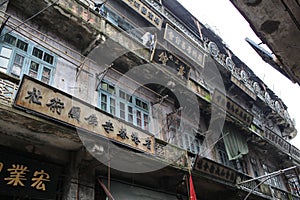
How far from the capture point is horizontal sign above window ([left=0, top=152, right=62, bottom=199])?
5.45 meters

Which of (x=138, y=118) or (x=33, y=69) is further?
(x=138, y=118)

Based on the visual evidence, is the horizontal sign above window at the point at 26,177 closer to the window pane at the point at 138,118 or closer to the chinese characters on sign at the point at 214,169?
the window pane at the point at 138,118

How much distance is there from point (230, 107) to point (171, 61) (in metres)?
4.09

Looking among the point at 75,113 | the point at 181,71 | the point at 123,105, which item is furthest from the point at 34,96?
the point at 181,71

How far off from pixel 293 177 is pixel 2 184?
17843mm

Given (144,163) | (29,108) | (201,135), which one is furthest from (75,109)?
(201,135)

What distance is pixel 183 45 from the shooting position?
39.2 feet

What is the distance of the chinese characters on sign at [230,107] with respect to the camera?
12.1 m

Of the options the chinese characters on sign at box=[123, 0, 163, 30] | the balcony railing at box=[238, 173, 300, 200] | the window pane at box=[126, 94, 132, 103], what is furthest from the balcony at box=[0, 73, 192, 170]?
the balcony railing at box=[238, 173, 300, 200]

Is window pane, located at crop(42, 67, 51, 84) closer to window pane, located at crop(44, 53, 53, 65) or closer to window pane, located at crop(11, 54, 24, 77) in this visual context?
window pane, located at crop(44, 53, 53, 65)

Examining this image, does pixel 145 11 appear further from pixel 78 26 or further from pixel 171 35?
pixel 78 26

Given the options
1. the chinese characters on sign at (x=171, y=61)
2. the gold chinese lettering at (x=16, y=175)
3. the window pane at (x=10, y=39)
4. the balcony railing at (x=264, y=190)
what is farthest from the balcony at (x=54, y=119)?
the balcony railing at (x=264, y=190)

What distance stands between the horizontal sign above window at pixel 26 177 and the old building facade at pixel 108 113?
0.02 m

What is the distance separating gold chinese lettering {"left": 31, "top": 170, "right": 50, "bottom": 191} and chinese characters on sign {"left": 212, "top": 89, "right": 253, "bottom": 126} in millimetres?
8375
